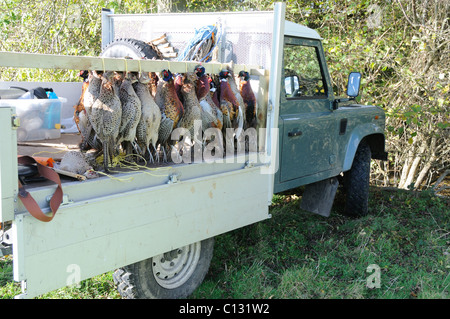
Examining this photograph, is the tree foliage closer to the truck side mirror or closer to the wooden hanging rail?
the truck side mirror

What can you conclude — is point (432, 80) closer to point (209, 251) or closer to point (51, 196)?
point (209, 251)

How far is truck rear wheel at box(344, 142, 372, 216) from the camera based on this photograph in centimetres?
527

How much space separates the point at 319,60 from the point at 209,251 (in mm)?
2183

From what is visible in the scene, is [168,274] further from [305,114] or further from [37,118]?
[305,114]

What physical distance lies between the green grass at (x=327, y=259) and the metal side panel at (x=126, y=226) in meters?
0.58

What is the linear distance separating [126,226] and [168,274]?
0.76 m

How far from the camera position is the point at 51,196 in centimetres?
247

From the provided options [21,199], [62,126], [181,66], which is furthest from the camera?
[62,126]

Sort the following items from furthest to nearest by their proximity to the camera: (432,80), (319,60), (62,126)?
(432,80), (319,60), (62,126)

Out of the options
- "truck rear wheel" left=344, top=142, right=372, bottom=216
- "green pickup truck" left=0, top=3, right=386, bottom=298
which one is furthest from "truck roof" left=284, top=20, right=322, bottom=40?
Result: "truck rear wheel" left=344, top=142, right=372, bottom=216

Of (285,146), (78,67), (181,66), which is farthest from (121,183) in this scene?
(285,146)

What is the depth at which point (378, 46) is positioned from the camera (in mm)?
7457

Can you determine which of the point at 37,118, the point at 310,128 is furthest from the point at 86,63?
the point at 310,128

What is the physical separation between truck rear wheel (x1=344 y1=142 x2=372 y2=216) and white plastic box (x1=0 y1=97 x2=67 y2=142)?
3144 mm
